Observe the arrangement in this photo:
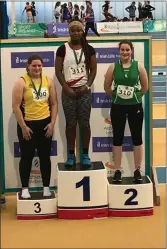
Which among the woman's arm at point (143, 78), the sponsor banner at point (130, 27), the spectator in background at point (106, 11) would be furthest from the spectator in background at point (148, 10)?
the woman's arm at point (143, 78)

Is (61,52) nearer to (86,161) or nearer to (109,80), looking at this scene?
(109,80)

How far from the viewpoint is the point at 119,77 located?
416 centimetres

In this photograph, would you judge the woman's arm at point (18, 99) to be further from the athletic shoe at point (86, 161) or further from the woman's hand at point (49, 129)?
the athletic shoe at point (86, 161)

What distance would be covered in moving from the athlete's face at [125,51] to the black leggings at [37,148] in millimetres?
797

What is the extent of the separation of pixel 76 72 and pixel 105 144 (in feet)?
2.59

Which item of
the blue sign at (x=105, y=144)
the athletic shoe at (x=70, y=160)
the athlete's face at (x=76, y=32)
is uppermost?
the athlete's face at (x=76, y=32)

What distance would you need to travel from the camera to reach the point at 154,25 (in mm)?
18328

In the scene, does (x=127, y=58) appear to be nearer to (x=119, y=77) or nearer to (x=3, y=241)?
(x=119, y=77)

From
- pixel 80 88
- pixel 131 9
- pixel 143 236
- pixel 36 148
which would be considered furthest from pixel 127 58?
pixel 131 9

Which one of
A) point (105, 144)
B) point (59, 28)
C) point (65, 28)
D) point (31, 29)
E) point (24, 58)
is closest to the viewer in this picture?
point (24, 58)

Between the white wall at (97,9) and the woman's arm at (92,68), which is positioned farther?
the white wall at (97,9)

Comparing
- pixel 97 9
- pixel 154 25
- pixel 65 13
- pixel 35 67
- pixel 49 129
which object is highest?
pixel 97 9

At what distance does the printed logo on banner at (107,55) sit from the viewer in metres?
4.52

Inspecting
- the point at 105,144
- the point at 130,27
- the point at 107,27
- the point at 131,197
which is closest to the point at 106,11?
the point at 107,27
